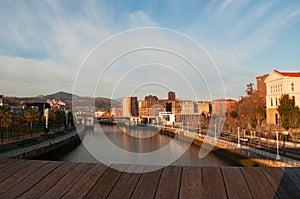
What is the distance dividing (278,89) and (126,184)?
136ft

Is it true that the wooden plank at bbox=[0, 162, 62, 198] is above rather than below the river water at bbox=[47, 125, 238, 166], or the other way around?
above

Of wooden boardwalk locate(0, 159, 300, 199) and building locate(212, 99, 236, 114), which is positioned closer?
wooden boardwalk locate(0, 159, 300, 199)

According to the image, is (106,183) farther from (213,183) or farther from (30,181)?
(213,183)

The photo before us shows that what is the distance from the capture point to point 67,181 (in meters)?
5.99

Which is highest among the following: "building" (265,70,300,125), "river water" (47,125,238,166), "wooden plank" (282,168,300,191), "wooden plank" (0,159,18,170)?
"building" (265,70,300,125)

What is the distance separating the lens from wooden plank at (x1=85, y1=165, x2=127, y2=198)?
5465 millimetres

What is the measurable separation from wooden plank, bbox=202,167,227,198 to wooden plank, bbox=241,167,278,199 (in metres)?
0.53

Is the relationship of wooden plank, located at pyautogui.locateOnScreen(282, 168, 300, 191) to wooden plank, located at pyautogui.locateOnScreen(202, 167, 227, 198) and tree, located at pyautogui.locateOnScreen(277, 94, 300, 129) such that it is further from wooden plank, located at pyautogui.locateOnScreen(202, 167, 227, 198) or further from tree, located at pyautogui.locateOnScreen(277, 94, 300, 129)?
tree, located at pyautogui.locateOnScreen(277, 94, 300, 129)


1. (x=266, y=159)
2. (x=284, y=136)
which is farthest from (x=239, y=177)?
(x=284, y=136)

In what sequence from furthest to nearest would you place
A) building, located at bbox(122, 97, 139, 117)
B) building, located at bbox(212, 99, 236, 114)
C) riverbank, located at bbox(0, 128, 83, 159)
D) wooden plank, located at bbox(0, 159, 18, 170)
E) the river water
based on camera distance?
building, located at bbox(122, 97, 139, 117), riverbank, located at bbox(0, 128, 83, 159), the river water, building, located at bbox(212, 99, 236, 114), wooden plank, located at bbox(0, 159, 18, 170)

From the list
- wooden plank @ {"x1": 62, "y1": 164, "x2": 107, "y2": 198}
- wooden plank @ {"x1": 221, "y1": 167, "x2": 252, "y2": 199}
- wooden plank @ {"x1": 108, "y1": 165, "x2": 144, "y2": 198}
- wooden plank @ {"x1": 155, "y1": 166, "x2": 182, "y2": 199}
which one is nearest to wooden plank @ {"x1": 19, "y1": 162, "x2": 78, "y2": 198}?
wooden plank @ {"x1": 62, "y1": 164, "x2": 107, "y2": 198}

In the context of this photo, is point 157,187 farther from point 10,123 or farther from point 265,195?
point 10,123

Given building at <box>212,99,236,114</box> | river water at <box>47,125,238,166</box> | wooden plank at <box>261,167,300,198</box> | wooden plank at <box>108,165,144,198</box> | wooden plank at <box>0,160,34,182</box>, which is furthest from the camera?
river water at <box>47,125,238,166</box>

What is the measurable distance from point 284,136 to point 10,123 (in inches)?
1220
